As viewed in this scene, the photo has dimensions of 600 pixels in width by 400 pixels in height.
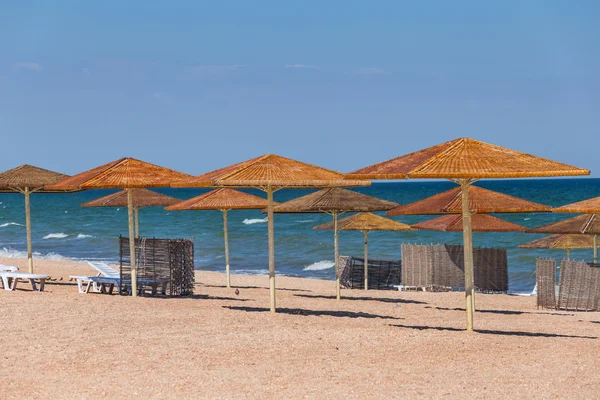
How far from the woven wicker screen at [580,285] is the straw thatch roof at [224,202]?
217 inches

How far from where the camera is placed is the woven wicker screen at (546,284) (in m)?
14.7

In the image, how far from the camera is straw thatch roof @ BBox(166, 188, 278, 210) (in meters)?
16.4

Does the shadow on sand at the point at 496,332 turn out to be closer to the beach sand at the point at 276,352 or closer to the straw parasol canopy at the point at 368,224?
the beach sand at the point at 276,352

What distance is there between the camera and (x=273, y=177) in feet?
35.5

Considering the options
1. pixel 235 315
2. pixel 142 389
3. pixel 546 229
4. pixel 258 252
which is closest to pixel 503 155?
pixel 235 315

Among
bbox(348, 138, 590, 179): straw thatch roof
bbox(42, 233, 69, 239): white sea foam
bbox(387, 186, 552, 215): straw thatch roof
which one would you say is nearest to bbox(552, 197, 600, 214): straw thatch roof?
bbox(387, 186, 552, 215): straw thatch roof

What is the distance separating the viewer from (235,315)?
11.0 metres

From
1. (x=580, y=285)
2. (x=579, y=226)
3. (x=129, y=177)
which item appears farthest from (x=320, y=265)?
(x=129, y=177)

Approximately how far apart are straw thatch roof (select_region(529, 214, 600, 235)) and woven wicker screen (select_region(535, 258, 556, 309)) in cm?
62

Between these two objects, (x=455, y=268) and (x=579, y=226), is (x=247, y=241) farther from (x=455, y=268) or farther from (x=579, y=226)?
(x=579, y=226)

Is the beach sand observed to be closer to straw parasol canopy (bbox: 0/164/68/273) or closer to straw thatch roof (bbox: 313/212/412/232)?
straw parasol canopy (bbox: 0/164/68/273)

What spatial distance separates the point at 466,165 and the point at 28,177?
331 inches

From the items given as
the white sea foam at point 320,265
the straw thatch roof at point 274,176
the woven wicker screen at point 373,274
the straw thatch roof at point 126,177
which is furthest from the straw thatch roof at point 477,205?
the white sea foam at point 320,265

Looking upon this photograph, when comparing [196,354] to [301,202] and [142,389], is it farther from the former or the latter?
[301,202]
